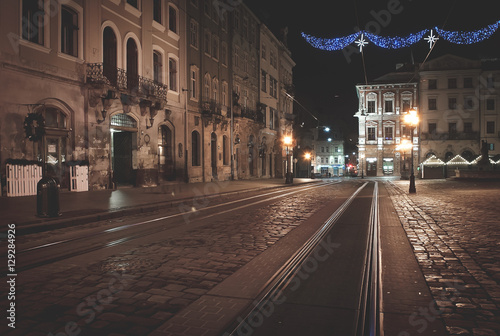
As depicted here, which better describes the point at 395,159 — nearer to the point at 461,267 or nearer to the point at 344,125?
the point at 344,125

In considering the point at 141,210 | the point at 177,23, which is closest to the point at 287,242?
the point at 141,210

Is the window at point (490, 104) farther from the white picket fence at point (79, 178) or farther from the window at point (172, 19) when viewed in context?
the white picket fence at point (79, 178)

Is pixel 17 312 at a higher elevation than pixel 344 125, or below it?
below

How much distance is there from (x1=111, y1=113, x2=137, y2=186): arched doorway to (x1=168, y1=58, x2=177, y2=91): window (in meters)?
4.99

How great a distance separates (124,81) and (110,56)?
1.54m

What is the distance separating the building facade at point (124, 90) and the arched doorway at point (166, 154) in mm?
70

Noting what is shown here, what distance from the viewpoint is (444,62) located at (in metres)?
A: 56.7

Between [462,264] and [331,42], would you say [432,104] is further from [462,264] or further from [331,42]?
[462,264]

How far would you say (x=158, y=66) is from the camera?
24016mm

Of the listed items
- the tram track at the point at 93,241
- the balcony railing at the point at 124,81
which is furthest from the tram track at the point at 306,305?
the balcony railing at the point at 124,81

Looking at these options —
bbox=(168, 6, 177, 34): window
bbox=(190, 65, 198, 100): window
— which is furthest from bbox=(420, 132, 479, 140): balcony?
bbox=(168, 6, 177, 34): window

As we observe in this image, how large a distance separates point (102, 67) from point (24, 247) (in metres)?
14.4

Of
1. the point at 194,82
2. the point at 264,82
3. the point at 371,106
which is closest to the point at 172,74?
the point at 194,82

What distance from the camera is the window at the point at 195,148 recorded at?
2842 centimetres
